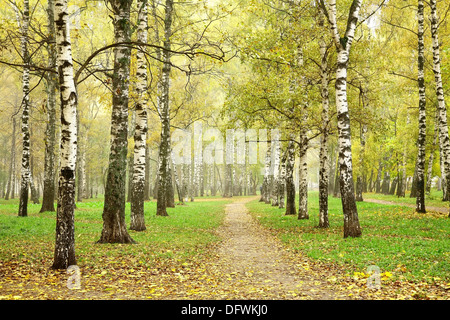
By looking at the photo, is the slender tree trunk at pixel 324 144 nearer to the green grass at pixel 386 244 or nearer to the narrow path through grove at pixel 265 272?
the green grass at pixel 386 244

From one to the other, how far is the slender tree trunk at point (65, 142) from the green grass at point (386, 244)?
6.40m

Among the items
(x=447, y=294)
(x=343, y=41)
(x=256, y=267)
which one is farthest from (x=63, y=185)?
(x=343, y=41)

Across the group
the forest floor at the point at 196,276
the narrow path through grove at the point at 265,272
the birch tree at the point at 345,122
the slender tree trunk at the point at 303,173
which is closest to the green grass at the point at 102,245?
the forest floor at the point at 196,276

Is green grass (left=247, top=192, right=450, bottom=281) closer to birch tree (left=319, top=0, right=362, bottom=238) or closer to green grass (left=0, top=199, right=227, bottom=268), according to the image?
birch tree (left=319, top=0, right=362, bottom=238)

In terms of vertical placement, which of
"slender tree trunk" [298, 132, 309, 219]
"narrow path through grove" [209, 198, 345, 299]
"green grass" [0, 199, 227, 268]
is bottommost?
"narrow path through grove" [209, 198, 345, 299]

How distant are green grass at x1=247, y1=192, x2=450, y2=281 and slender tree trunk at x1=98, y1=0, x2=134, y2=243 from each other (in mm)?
5694

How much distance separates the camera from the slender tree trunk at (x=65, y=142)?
7316mm

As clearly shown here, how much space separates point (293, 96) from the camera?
15.5m

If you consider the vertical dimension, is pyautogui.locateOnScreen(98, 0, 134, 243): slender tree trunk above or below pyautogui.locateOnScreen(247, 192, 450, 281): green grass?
above

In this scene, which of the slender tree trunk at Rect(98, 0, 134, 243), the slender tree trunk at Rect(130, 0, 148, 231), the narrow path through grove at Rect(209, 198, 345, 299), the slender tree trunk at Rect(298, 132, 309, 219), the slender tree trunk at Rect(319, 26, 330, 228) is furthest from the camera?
the slender tree trunk at Rect(298, 132, 309, 219)

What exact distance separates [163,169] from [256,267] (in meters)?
11.7

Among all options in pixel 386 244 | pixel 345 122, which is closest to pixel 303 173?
pixel 345 122

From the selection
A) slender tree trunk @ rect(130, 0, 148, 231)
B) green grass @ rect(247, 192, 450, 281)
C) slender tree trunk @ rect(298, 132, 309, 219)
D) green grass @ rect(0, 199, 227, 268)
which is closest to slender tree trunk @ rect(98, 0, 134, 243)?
green grass @ rect(0, 199, 227, 268)

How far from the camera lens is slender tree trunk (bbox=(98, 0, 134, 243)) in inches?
403
